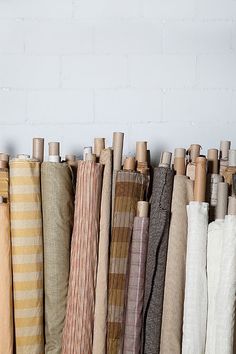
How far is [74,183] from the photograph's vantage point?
1.32m

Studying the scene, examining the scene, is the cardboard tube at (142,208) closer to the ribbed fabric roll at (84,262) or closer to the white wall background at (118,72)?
the ribbed fabric roll at (84,262)

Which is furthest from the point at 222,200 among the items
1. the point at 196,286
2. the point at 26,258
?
the point at 26,258

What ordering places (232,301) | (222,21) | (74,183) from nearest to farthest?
(232,301)
(74,183)
(222,21)

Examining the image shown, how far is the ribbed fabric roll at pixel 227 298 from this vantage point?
1.18 m

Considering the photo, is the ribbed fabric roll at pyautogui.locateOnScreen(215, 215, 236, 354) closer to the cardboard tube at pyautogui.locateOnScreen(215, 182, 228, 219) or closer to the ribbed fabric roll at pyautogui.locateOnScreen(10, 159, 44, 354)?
the cardboard tube at pyautogui.locateOnScreen(215, 182, 228, 219)

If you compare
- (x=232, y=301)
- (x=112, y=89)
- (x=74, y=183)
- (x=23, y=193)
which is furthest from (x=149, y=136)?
(x=232, y=301)

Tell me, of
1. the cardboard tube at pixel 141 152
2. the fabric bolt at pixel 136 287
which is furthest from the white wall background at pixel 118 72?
the fabric bolt at pixel 136 287

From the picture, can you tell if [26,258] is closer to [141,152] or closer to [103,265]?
[103,265]

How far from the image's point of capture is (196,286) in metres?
1.21

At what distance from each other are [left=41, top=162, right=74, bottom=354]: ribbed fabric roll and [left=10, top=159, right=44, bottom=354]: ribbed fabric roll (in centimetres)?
1

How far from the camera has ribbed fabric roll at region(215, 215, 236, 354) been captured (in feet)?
3.87

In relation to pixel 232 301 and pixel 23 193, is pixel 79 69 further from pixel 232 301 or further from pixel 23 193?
pixel 232 301

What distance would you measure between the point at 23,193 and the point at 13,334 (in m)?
0.28

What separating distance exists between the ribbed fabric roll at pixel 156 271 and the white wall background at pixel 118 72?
1.07 feet
